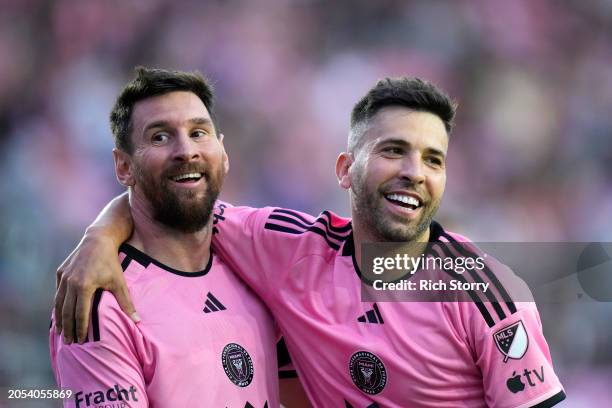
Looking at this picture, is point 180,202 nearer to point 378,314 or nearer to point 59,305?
point 59,305

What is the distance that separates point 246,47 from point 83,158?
2.04 meters

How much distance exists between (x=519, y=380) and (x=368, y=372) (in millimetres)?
557

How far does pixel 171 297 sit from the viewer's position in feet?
9.96

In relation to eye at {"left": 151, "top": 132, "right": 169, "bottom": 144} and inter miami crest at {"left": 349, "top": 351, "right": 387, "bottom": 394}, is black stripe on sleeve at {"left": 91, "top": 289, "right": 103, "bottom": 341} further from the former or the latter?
inter miami crest at {"left": 349, "top": 351, "right": 387, "bottom": 394}

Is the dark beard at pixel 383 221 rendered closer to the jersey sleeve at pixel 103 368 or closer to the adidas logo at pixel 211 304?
the adidas logo at pixel 211 304

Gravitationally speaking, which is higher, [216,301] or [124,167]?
[124,167]

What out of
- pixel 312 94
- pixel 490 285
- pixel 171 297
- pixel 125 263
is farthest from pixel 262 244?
pixel 312 94

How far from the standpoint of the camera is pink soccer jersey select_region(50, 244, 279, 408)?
8.99 feet

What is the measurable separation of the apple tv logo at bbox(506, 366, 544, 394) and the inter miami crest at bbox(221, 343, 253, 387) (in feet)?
3.31

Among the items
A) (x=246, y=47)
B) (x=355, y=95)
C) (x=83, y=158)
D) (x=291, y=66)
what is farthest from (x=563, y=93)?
(x=83, y=158)

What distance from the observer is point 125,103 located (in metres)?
3.25

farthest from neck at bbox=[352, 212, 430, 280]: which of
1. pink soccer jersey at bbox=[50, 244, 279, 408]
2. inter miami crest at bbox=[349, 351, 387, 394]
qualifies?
pink soccer jersey at bbox=[50, 244, 279, 408]

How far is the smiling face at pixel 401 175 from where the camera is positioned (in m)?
3.00

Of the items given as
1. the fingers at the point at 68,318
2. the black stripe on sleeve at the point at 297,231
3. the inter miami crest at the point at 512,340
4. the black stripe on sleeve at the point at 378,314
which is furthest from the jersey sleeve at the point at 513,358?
the fingers at the point at 68,318
